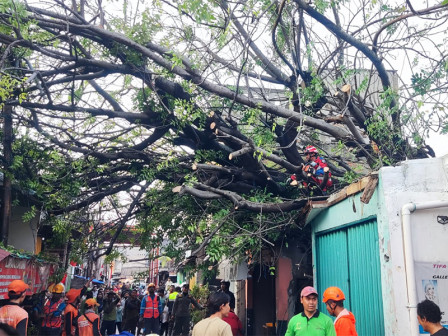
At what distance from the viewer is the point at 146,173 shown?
372 inches

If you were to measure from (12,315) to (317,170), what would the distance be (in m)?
5.53

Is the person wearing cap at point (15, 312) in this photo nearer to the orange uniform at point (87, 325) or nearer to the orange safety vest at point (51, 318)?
the orange uniform at point (87, 325)

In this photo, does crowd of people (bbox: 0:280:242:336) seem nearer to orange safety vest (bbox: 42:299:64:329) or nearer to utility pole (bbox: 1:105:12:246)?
orange safety vest (bbox: 42:299:64:329)

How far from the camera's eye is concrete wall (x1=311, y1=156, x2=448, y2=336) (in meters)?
4.92

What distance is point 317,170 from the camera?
8125 millimetres

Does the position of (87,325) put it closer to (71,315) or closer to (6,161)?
(71,315)

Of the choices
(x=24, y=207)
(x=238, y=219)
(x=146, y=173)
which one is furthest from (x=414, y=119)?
(x=24, y=207)

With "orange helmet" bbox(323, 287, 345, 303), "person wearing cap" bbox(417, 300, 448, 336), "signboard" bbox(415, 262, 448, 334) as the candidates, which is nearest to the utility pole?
"orange helmet" bbox(323, 287, 345, 303)

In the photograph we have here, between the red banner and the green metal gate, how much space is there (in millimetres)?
5125

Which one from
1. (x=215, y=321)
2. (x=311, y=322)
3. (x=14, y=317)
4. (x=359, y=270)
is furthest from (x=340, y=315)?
(x=14, y=317)

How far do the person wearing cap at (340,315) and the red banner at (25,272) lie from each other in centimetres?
464

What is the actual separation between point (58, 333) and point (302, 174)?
581cm

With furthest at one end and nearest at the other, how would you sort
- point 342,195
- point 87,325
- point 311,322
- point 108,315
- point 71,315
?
point 108,315 → point 71,315 → point 87,325 → point 342,195 → point 311,322

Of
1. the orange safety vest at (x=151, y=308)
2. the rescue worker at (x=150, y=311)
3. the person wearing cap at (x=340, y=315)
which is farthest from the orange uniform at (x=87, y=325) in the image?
the person wearing cap at (x=340, y=315)
